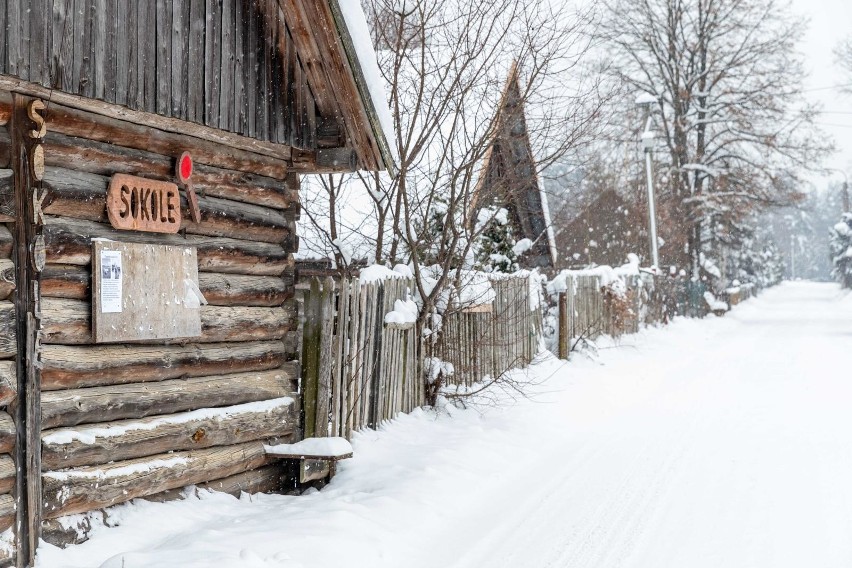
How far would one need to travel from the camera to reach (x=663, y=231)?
3100 centimetres

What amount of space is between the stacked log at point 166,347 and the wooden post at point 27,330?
0.35 ft

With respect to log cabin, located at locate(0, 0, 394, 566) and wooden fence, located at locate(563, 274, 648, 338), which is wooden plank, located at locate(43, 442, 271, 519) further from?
wooden fence, located at locate(563, 274, 648, 338)

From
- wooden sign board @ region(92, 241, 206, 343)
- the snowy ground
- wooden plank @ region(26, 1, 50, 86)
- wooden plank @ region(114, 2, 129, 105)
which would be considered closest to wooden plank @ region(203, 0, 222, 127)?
wooden plank @ region(114, 2, 129, 105)

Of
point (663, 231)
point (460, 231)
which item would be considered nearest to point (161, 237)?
point (460, 231)

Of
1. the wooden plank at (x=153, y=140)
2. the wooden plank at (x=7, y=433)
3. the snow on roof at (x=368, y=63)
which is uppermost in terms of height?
the snow on roof at (x=368, y=63)

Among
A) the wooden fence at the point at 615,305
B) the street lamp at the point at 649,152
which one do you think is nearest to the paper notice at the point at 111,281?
the wooden fence at the point at 615,305

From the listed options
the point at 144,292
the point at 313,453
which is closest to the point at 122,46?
the point at 144,292

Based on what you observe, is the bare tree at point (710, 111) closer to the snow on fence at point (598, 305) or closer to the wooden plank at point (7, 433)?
the snow on fence at point (598, 305)

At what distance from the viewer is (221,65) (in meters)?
6.75

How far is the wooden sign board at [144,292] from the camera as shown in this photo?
5.73 metres

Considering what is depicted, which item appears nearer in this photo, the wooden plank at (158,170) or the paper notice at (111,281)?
the wooden plank at (158,170)

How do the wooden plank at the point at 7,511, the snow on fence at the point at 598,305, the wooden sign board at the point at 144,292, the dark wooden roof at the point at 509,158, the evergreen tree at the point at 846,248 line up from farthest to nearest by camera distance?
the evergreen tree at the point at 846,248 → the snow on fence at the point at 598,305 → the dark wooden roof at the point at 509,158 → the wooden sign board at the point at 144,292 → the wooden plank at the point at 7,511

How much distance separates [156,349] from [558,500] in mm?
3423

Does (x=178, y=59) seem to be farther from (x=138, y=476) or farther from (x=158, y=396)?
(x=138, y=476)
